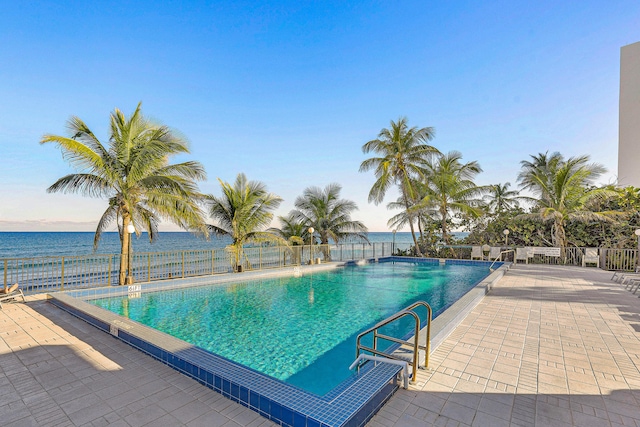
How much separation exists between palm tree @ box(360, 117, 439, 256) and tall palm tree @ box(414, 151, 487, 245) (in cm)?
72

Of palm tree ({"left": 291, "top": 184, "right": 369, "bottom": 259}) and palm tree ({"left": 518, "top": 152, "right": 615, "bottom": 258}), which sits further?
palm tree ({"left": 291, "top": 184, "right": 369, "bottom": 259})

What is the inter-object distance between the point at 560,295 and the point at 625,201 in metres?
9.55

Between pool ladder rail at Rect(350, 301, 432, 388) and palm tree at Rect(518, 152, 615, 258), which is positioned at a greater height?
palm tree at Rect(518, 152, 615, 258)

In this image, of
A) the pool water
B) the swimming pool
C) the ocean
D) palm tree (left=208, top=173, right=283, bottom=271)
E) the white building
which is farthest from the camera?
the ocean

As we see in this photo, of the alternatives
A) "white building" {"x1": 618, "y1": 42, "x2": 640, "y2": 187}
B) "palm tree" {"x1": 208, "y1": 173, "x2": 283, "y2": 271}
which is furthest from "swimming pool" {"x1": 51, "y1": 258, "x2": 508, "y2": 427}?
"white building" {"x1": 618, "y1": 42, "x2": 640, "y2": 187}

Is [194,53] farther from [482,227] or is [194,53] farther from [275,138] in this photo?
[482,227]

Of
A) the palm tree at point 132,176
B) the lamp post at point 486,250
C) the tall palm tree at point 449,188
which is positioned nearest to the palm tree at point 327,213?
the tall palm tree at point 449,188

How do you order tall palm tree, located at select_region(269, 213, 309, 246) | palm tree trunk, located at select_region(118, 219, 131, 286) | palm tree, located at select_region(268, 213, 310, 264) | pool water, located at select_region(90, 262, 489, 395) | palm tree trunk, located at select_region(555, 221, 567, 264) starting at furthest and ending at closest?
tall palm tree, located at select_region(269, 213, 309, 246), palm tree, located at select_region(268, 213, 310, 264), palm tree trunk, located at select_region(555, 221, 567, 264), palm tree trunk, located at select_region(118, 219, 131, 286), pool water, located at select_region(90, 262, 489, 395)

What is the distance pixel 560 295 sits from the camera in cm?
686

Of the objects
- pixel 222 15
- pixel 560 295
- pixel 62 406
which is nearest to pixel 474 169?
pixel 560 295

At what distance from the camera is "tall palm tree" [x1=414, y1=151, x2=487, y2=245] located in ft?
50.8

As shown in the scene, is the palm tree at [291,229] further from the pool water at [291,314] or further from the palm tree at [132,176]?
the palm tree at [132,176]

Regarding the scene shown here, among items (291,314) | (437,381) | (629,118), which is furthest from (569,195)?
(437,381)

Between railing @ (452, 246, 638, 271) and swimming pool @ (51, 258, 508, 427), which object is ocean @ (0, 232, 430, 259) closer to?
railing @ (452, 246, 638, 271)
